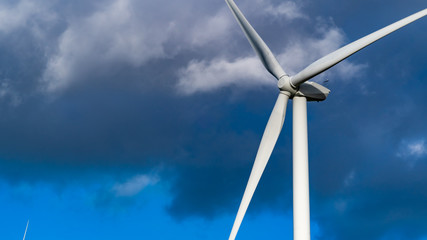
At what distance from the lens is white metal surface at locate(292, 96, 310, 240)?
31250 millimetres

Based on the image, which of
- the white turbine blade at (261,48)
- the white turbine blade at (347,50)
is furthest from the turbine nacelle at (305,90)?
the white turbine blade at (347,50)

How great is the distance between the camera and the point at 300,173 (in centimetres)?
3212

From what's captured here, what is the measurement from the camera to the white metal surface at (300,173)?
1230 inches

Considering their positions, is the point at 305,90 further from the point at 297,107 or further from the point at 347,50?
the point at 347,50

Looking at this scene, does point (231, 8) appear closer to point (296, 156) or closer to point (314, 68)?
point (314, 68)

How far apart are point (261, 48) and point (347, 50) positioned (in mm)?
5789

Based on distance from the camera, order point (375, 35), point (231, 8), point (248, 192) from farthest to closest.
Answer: point (231, 8) < point (248, 192) < point (375, 35)

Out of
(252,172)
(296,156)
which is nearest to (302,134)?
(296,156)

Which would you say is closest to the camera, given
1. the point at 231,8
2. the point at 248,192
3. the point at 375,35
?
the point at 375,35

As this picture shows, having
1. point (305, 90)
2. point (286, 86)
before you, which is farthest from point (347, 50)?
point (286, 86)

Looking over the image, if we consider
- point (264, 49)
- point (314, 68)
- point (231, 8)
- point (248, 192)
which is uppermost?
point (231, 8)

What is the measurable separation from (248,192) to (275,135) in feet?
12.4

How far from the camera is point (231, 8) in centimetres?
3650

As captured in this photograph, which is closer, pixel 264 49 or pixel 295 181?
pixel 295 181
